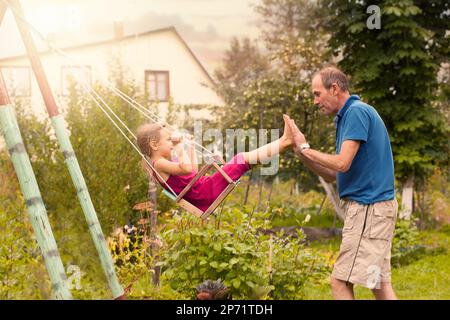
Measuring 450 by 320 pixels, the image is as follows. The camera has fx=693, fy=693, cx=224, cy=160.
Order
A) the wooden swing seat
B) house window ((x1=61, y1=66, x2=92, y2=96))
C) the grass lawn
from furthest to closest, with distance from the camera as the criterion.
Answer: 1. the grass lawn
2. house window ((x1=61, y1=66, x2=92, y2=96))
3. the wooden swing seat

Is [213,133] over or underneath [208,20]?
underneath

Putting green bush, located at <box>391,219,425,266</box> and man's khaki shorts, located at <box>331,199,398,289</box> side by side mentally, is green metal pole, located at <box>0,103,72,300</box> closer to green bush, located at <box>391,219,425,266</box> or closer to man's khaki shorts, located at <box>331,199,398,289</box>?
man's khaki shorts, located at <box>331,199,398,289</box>

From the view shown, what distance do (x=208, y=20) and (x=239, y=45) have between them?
3188 millimetres

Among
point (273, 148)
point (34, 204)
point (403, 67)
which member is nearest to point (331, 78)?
point (273, 148)

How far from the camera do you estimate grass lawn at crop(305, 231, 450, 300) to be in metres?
7.54

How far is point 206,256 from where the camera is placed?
5.09 m

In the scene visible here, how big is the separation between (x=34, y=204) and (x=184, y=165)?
1.07 metres

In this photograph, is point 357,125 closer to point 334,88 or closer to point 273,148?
point 334,88

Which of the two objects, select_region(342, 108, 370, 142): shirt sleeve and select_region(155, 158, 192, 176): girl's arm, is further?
select_region(155, 158, 192, 176): girl's arm

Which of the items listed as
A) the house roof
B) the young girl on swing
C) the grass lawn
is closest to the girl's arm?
the young girl on swing

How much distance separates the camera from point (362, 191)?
391 centimetres
